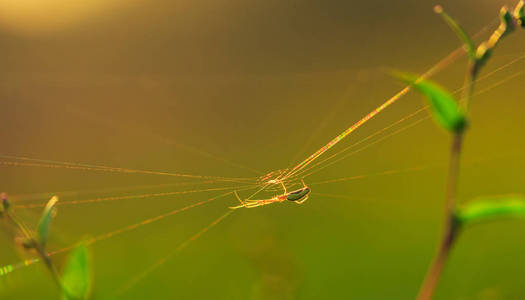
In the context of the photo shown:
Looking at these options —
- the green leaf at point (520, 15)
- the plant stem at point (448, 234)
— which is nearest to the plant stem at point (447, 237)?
the plant stem at point (448, 234)

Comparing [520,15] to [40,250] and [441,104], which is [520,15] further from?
[40,250]

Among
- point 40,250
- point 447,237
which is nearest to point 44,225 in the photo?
point 40,250

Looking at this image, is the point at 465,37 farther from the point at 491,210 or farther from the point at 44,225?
the point at 44,225

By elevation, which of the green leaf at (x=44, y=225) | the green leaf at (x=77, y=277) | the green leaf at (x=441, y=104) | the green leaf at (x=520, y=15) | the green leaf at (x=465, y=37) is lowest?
the green leaf at (x=77, y=277)

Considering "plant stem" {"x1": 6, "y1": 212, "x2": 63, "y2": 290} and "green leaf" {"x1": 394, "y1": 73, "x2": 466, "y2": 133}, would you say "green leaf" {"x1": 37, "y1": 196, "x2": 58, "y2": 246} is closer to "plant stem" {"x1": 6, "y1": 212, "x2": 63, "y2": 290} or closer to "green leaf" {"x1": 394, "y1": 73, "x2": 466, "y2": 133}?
"plant stem" {"x1": 6, "y1": 212, "x2": 63, "y2": 290}

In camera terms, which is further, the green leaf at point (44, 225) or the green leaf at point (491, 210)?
the green leaf at point (44, 225)

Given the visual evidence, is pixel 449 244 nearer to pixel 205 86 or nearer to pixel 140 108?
pixel 140 108

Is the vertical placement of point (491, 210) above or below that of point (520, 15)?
below

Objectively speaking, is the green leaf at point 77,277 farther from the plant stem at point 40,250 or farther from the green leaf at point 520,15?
the green leaf at point 520,15

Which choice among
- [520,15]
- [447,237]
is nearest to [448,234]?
[447,237]
